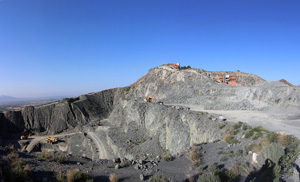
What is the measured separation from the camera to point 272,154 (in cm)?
864

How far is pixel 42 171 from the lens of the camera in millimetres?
9047

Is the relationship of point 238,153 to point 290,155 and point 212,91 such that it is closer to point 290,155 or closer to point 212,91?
point 290,155

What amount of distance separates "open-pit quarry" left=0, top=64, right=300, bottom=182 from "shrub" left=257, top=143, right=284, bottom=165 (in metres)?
0.05

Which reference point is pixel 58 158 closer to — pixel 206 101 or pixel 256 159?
pixel 256 159

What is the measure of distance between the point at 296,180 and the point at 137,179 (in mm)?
7566

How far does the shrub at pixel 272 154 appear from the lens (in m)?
8.44

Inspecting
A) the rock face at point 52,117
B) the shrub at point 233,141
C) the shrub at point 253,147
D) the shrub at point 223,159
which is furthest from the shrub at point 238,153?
the rock face at point 52,117

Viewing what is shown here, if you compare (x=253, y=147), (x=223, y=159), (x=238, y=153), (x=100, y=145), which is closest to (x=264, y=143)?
(x=253, y=147)

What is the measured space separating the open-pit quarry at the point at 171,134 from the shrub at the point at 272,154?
1.8 inches

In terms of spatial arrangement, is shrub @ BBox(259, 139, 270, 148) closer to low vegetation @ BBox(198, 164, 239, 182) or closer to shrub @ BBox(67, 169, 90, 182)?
low vegetation @ BBox(198, 164, 239, 182)

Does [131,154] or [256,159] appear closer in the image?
[256,159]

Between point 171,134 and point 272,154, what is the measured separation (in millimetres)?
17291

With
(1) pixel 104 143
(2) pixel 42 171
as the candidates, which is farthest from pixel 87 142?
(2) pixel 42 171

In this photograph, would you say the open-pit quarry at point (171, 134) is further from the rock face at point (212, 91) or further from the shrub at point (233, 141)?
the rock face at point (212, 91)
